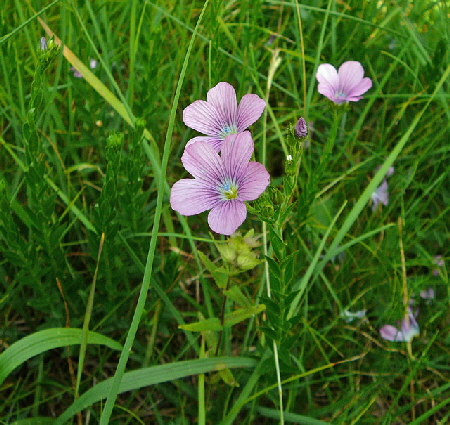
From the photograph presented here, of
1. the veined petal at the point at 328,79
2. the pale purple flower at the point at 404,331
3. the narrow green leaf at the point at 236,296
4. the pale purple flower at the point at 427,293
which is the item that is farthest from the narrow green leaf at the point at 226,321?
the pale purple flower at the point at 427,293

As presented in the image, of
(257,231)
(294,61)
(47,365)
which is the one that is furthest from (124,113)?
(294,61)

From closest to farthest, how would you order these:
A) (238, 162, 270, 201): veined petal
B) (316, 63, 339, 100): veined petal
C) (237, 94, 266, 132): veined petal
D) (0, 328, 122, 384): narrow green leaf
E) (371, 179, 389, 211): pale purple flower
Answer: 1. (238, 162, 270, 201): veined petal
2. (237, 94, 266, 132): veined petal
3. (0, 328, 122, 384): narrow green leaf
4. (316, 63, 339, 100): veined petal
5. (371, 179, 389, 211): pale purple flower

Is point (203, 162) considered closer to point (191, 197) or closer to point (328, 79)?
point (191, 197)

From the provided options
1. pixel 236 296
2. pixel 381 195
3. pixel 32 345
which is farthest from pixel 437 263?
pixel 32 345

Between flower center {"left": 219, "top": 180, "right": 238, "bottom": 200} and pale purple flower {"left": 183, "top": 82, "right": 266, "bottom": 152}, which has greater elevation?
pale purple flower {"left": 183, "top": 82, "right": 266, "bottom": 152}

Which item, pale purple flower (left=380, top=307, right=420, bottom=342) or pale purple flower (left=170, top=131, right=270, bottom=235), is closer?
pale purple flower (left=170, top=131, right=270, bottom=235)

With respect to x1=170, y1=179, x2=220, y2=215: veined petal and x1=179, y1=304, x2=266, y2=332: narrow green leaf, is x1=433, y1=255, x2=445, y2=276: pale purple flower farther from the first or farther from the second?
x1=170, y1=179, x2=220, y2=215: veined petal

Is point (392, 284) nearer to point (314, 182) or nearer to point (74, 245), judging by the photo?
point (314, 182)

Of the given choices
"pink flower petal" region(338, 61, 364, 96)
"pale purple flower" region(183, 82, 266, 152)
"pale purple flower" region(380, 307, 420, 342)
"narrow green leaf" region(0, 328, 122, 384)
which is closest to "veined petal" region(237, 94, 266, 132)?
"pale purple flower" region(183, 82, 266, 152)
